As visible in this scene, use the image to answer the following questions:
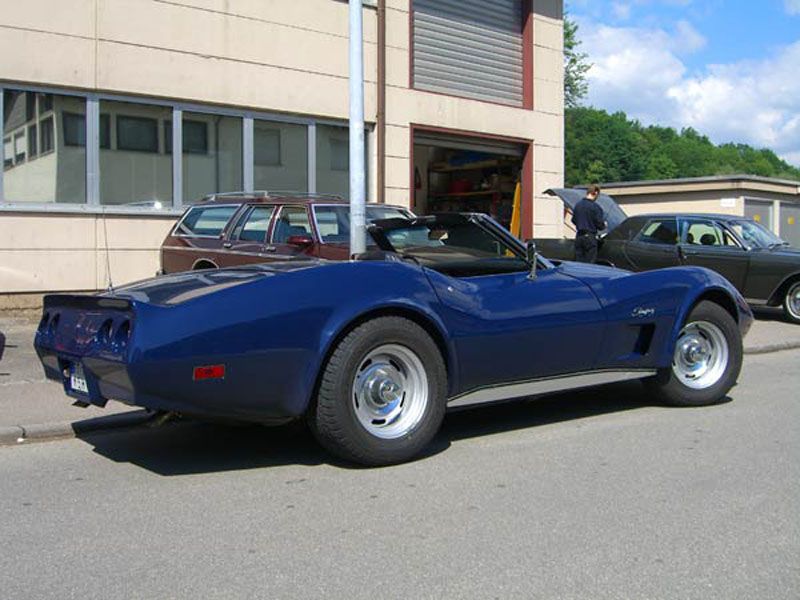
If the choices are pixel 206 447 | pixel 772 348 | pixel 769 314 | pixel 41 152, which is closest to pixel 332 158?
pixel 41 152

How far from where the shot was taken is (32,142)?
11.4 meters

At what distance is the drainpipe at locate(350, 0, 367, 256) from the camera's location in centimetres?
862

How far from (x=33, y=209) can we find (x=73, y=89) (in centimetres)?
173

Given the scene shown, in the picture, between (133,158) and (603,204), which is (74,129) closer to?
(133,158)

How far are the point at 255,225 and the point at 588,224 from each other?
5757mm

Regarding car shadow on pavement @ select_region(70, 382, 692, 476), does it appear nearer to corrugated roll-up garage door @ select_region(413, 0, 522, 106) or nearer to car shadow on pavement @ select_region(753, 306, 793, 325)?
car shadow on pavement @ select_region(753, 306, 793, 325)

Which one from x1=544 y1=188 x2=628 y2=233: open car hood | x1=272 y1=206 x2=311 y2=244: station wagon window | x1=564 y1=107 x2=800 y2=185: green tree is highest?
A: x1=564 y1=107 x2=800 y2=185: green tree

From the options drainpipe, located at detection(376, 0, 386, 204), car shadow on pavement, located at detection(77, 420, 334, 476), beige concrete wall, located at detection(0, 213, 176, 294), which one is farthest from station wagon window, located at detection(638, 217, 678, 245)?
car shadow on pavement, located at detection(77, 420, 334, 476)

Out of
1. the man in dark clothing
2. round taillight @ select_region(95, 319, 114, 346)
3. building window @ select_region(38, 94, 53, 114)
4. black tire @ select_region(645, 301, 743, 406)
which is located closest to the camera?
round taillight @ select_region(95, 319, 114, 346)

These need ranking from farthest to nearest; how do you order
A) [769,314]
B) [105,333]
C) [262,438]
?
1. [769,314]
2. [262,438]
3. [105,333]

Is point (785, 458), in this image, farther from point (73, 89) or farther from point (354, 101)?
point (73, 89)

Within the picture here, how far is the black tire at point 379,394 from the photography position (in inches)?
192

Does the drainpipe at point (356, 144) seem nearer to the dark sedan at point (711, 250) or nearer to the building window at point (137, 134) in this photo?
the building window at point (137, 134)

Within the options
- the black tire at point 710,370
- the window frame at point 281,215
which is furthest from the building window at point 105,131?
the black tire at point 710,370
